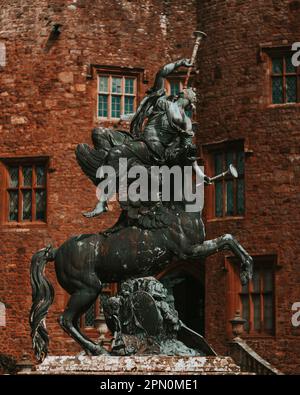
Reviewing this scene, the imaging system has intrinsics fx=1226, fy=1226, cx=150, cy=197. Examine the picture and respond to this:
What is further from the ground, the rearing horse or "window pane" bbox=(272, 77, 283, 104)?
"window pane" bbox=(272, 77, 283, 104)

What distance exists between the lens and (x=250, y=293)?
29.8 metres

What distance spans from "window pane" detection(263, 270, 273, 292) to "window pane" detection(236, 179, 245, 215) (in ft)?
5.32

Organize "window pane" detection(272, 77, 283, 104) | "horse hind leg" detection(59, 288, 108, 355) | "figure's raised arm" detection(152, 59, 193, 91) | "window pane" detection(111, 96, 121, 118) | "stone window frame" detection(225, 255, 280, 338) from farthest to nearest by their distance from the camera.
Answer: "window pane" detection(111, 96, 121, 118) < "window pane" detection(272, 77, 283, 104) < "stone window frame" detection(225, 255, 280, 338) < "figure's raised arm" detection(152, 59, 193, 91) < "horse hind leg" detection(59, 288, 108, 355)

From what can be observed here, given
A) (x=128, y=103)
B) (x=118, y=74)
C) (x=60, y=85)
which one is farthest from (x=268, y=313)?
(x=60, y=85)

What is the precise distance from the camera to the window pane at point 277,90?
1185 inches

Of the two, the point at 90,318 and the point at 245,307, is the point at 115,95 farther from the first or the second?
the point at 245,307

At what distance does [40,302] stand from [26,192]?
51.4 ft

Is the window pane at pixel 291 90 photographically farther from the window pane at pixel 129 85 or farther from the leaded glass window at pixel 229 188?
the window pane at pixel 129 85

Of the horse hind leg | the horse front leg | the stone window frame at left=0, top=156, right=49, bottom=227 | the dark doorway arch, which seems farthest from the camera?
the dark doorway arch

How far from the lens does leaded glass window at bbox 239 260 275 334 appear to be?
1159 inches

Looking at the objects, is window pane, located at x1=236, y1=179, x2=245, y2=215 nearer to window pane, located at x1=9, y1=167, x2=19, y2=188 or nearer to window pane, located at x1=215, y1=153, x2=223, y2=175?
window pane, located at x1=215, y1=153, x2=223, y2=175

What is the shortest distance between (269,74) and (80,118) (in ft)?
16.1

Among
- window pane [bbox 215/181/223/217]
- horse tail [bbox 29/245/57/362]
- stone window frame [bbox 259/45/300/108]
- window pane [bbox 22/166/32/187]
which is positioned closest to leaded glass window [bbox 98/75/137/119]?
window pane [bbox 22/166/32/187]

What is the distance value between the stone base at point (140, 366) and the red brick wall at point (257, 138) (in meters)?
14.1
